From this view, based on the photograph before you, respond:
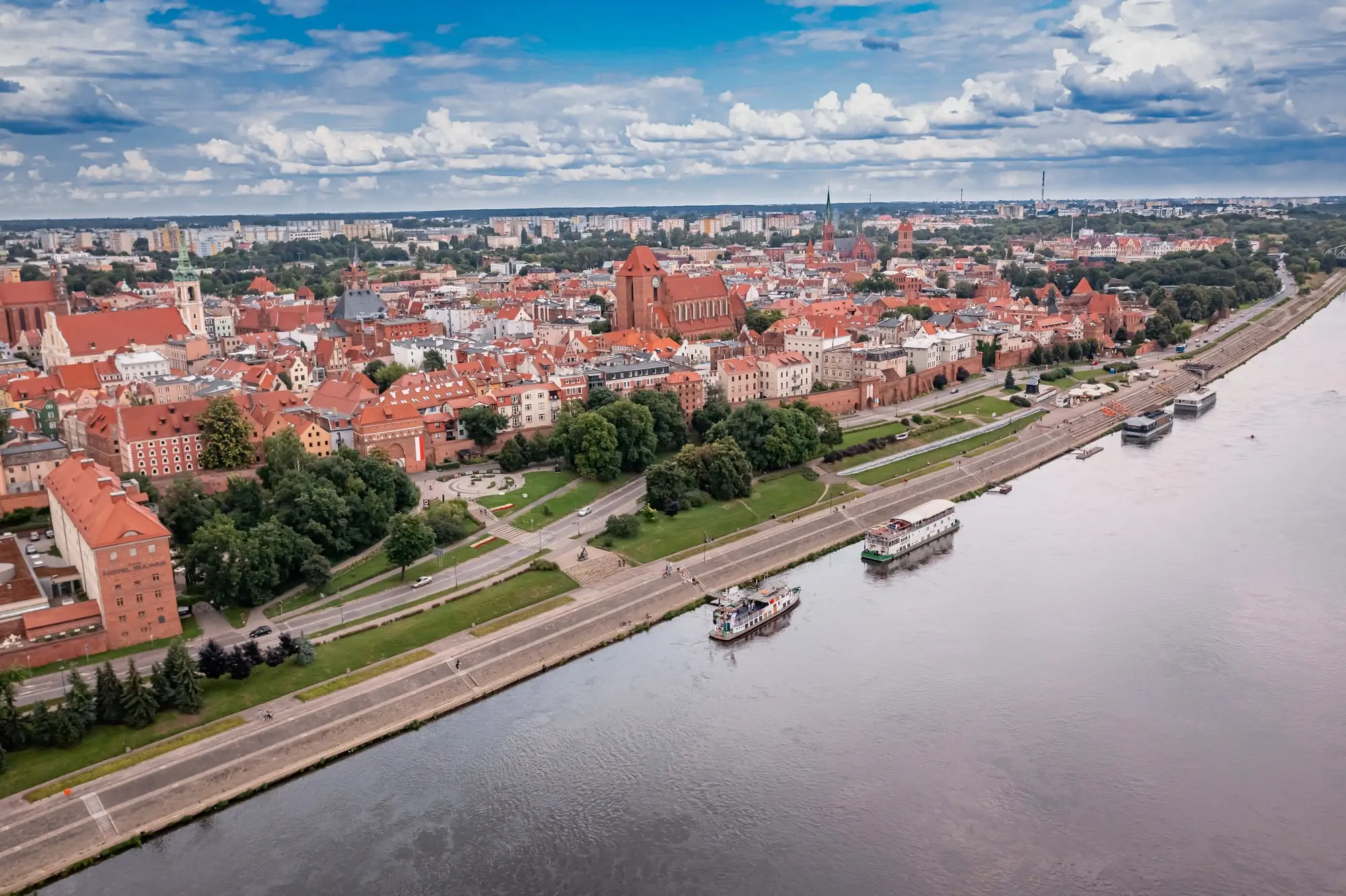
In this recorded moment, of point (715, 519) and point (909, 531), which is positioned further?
point (715, 519)

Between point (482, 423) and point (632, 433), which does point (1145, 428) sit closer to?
point (632, 433)

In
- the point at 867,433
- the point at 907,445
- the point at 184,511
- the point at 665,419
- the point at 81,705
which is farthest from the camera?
the point at 867,433

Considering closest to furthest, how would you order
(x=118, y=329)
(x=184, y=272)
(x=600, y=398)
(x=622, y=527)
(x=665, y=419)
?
(x=622, y=527) → (x=665, y=419) → (x=600, y=398) → (x=118, y=329) → (x=184, y=272)

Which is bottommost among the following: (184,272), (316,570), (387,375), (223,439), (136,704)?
(136,704)

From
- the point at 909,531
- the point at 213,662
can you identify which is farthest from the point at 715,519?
the point at 213,662

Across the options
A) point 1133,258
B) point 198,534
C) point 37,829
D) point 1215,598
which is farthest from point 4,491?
point 1133,258

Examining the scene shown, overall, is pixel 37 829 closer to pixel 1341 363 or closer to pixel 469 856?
pixel 469 856

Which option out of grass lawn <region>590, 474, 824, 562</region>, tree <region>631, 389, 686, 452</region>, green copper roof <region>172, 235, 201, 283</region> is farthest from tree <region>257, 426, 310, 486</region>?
green copper roof <region>172, 235, 201, 283</region>
